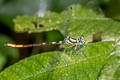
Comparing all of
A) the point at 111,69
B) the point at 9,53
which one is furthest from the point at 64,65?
the point at 9,53

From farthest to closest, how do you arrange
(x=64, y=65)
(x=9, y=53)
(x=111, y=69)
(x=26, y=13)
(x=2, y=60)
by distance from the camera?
(x=26, y=13)
(x=9, y=53)
(x=2, y=60)
(x=64, y=65)
(x=111, y=69)

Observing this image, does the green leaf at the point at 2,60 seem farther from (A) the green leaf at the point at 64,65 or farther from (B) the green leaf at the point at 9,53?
(A) the green leaf at the point at 64,65

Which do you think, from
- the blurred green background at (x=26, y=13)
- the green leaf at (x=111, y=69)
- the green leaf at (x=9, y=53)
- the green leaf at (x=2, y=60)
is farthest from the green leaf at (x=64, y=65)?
the green leaf at (x=9, y=53)

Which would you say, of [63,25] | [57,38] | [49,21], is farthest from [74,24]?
[57,38]

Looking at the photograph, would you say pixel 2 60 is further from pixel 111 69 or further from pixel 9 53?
pixel 111 69

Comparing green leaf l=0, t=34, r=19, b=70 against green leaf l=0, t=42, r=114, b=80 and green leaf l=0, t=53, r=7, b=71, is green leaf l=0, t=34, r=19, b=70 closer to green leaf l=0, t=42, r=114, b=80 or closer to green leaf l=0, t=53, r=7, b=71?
green leaf l=0, t=53, r=7, b=71

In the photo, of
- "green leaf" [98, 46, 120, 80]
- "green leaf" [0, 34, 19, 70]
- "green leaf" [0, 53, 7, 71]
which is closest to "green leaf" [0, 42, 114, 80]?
"green leaf" [98, 46, 120, 80]
